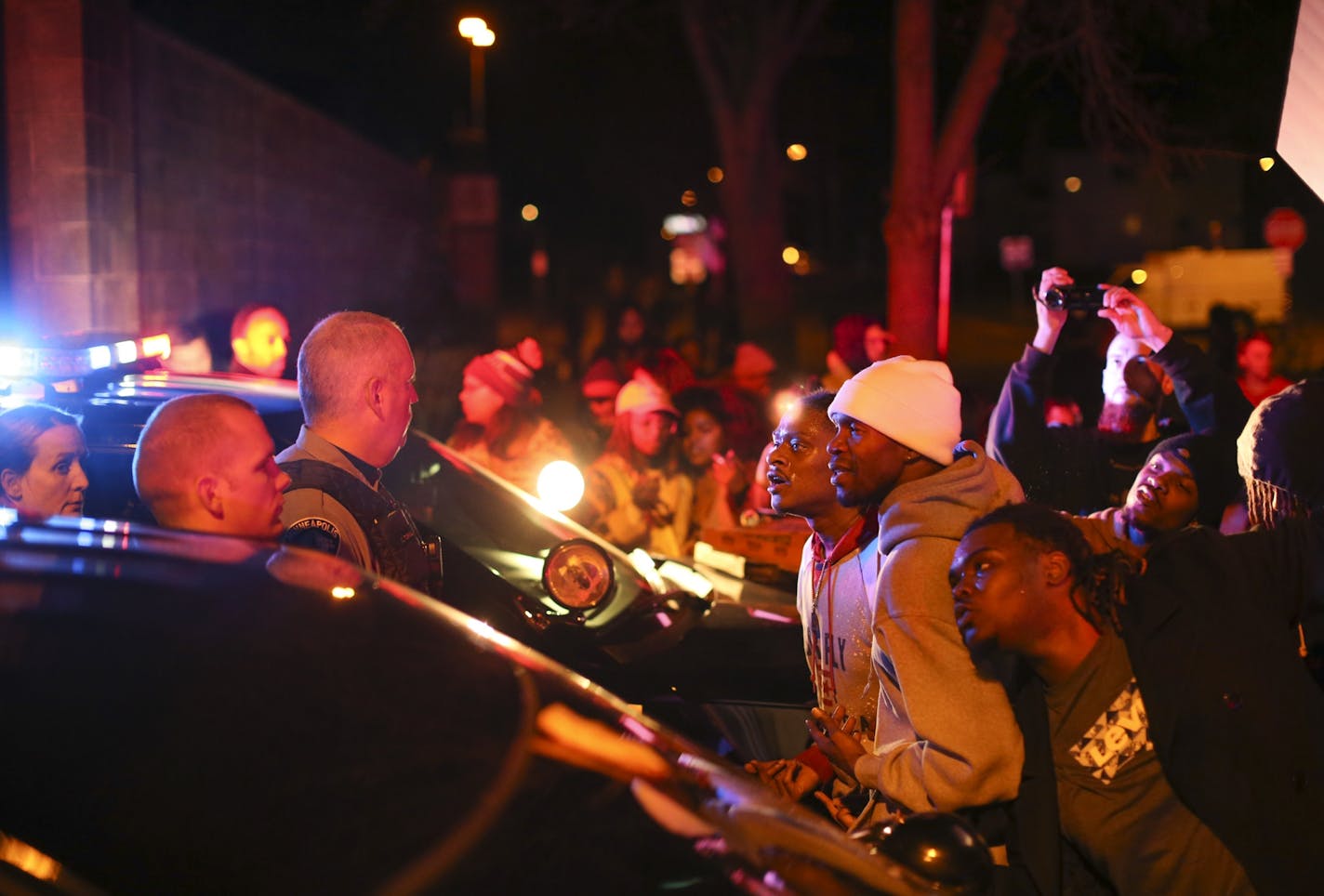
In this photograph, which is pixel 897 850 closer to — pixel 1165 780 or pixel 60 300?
pixel 1165 780

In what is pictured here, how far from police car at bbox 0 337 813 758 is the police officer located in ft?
1.62

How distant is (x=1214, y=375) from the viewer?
4.84 metres

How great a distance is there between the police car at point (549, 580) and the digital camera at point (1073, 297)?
1.53m

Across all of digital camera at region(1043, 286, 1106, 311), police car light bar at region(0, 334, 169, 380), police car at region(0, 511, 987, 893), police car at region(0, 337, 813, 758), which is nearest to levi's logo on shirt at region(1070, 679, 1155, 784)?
police car at region(0, 511, 987, 893)

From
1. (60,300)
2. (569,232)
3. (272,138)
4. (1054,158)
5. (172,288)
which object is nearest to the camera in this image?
(60,300)

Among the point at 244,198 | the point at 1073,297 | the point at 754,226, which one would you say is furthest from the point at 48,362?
the point at 754,226

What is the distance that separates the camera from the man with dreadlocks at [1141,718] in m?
2.93

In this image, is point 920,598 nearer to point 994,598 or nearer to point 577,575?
point 994,598

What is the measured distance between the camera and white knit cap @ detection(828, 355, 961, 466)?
3.48 m

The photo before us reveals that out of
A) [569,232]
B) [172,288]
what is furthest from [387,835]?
[569,232]

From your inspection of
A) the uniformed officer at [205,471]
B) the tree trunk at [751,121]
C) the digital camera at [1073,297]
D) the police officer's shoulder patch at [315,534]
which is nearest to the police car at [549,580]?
the police officer's shoulder patch at [315,534]

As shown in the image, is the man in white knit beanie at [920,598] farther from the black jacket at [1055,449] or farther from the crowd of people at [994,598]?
the black jacket at [1055,449]

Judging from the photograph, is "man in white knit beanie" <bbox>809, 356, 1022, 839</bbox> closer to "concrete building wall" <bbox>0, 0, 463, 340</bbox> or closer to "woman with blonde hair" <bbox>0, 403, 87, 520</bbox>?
"woman with blonde hair" <bbox>0, 403, 87, 520</bbox>

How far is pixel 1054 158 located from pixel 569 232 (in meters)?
21.5
